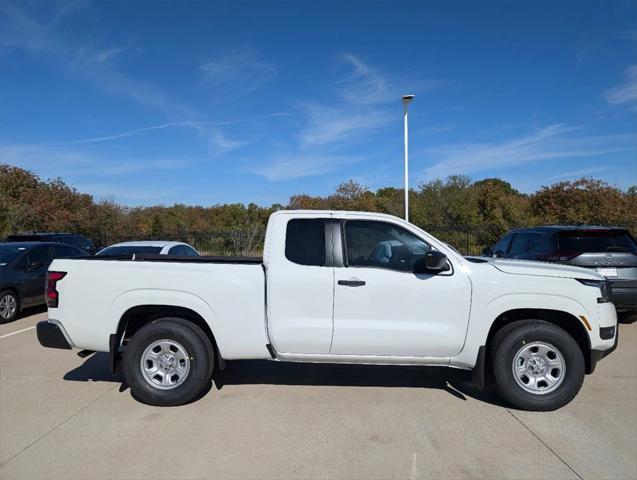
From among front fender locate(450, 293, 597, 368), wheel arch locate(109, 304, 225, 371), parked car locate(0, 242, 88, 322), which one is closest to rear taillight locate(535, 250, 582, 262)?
front fender locate(450, 293, 597, 368)

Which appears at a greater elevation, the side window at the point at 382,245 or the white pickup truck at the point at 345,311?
the side window at the point at 382,245

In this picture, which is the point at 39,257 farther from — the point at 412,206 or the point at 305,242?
the point at 412,206

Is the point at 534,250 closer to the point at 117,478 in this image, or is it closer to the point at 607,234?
the point at 607,234

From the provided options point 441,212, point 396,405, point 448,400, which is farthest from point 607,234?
point 441,212

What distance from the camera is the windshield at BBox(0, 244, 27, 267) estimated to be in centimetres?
943

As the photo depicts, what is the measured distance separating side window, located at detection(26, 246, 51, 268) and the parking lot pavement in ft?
16.7

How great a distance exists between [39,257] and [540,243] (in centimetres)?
1038

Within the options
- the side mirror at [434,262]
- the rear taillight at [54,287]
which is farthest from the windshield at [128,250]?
the side mirror at [434,262]

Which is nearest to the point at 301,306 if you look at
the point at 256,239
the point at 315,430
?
the point at 315,430

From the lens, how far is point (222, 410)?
14.6ft

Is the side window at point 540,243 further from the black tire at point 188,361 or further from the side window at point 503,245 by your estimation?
the black tire at point 188,361

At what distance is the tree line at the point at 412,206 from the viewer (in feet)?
69.4

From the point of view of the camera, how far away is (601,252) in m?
7.56

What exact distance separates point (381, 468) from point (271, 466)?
2.69 feet
